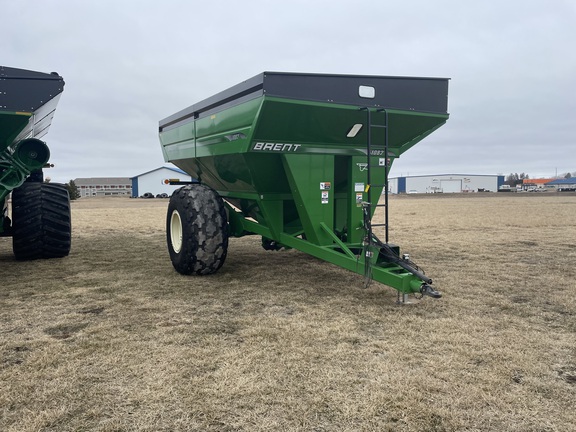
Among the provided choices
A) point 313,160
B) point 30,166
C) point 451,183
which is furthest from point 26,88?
point 451,183

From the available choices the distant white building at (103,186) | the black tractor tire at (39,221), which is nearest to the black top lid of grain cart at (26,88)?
the black tractor tire at (39,221)

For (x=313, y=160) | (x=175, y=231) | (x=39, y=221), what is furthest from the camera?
(x=39, y=221)

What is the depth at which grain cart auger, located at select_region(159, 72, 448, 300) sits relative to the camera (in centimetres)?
459

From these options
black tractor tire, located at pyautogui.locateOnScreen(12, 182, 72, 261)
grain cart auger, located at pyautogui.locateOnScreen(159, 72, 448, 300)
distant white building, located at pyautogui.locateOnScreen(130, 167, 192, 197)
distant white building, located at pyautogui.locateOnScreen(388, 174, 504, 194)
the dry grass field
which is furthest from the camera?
distant white building, located at pyautogui.locateOnScreen(388, 174, 504, 194)

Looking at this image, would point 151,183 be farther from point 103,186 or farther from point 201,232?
point 201,232

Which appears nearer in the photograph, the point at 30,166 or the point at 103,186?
the point at 30,166

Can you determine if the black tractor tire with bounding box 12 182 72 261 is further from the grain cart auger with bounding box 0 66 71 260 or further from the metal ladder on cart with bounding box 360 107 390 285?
the metal ladder on cart with bounding box 360 107 390 285

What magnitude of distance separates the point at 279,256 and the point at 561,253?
4.86 meters

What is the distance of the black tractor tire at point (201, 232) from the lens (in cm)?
545

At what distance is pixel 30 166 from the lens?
574 centimetres

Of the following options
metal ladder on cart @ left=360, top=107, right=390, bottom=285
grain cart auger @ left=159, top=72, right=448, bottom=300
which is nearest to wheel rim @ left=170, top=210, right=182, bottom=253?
grain cart auger @ left=159, top=72, right=448, bottom=300

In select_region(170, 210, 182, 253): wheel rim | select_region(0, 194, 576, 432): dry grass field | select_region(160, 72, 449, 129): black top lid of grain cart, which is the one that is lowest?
select_region(0, 194, 576, 432): dry grass field

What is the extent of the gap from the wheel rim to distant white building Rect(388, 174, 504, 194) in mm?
82948

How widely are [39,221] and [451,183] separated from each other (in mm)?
90331
